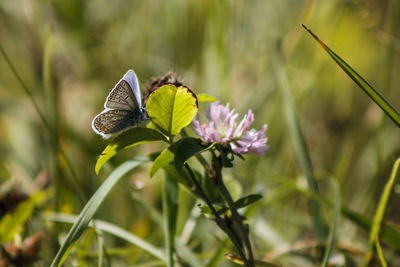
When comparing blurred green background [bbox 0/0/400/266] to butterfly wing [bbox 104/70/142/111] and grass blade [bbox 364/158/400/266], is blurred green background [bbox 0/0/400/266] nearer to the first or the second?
grass blade [bbox 364/158/400/266]

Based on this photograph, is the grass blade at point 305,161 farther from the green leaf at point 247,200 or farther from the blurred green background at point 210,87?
the green leaf at point 247,200

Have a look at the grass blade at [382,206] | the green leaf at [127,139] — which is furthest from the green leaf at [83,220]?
the grass blade at [382,206]

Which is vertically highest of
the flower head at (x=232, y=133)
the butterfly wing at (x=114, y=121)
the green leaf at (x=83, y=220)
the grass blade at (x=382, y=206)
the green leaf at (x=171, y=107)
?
the butterfly wing at (x=114, y=121)

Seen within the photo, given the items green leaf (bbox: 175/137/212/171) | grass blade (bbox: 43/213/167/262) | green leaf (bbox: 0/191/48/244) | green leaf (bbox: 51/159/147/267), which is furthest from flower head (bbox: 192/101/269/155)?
green leaf (bbox: 0/191/48/244)

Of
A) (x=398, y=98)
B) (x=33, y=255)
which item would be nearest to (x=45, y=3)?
(x=33, y=255)

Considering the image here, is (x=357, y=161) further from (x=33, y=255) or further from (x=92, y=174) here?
(x=33, y=255)

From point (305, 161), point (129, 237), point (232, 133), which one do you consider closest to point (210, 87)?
point (305, 161)
